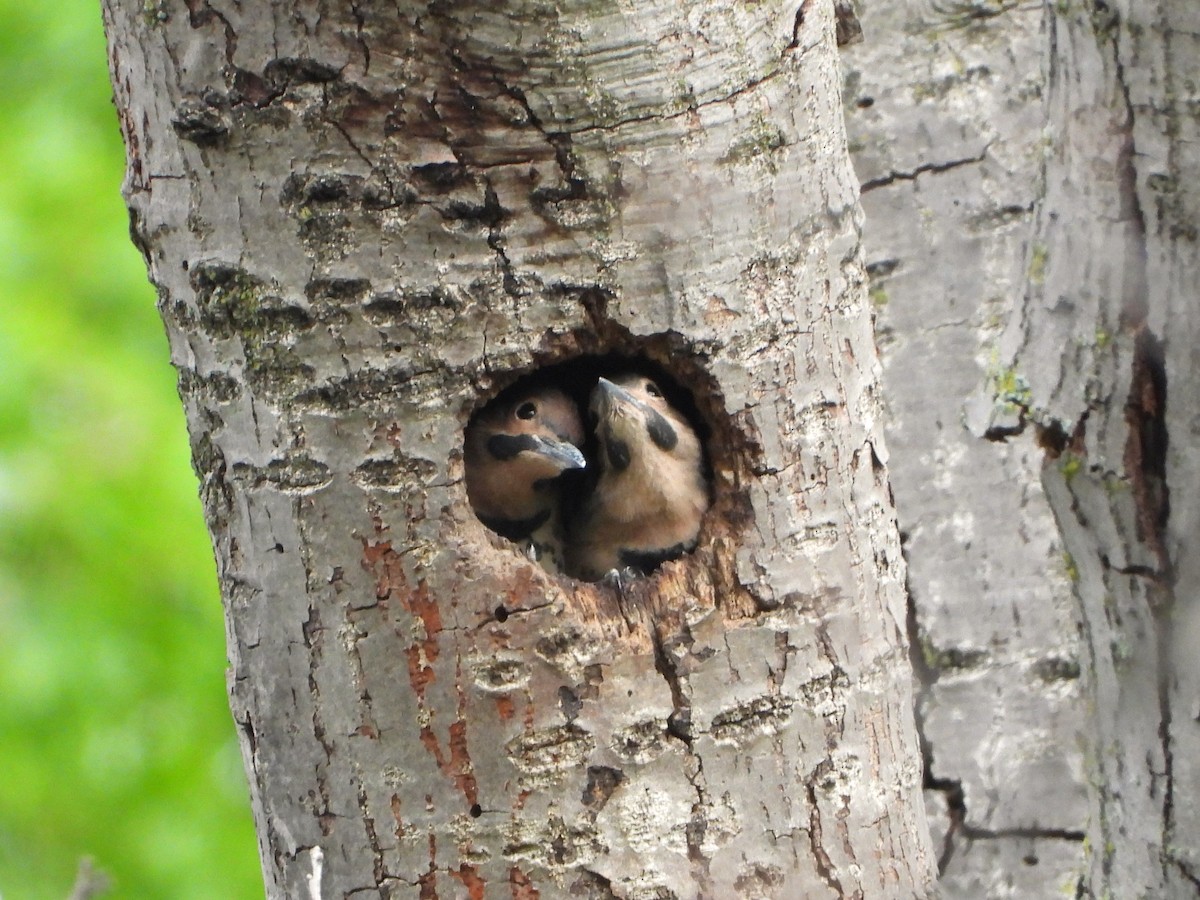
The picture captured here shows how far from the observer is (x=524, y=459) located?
3482 mm

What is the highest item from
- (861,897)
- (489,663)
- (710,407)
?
(710,407)

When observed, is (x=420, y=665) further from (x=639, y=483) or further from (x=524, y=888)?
(x=639, y=483)

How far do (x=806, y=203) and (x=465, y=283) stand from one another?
0.60 m

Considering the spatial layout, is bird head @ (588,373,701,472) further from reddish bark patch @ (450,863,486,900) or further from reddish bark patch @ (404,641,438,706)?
reddish bark patch @ (450,863,486,900)

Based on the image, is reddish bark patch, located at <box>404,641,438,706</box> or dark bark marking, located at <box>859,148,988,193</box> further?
dark bark marking, located at <box>859,148,988,193</box>

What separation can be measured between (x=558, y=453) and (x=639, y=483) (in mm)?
202

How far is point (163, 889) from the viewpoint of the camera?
6.30 metres

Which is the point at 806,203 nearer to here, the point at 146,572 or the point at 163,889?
the point at 146,572

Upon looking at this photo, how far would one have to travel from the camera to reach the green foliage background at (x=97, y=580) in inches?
227

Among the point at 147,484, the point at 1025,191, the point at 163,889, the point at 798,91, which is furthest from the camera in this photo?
the point at 163,889

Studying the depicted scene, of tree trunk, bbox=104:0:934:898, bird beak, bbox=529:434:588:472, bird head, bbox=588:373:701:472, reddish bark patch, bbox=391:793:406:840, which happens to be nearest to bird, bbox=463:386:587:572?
bird beak, bbox=529:434:588:472

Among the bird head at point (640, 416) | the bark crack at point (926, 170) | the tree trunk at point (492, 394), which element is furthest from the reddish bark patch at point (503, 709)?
the bark crack at point (926, 170)

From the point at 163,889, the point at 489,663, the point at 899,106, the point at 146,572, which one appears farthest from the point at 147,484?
the point at 489,663

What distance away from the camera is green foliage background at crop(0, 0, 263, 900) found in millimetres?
5766
